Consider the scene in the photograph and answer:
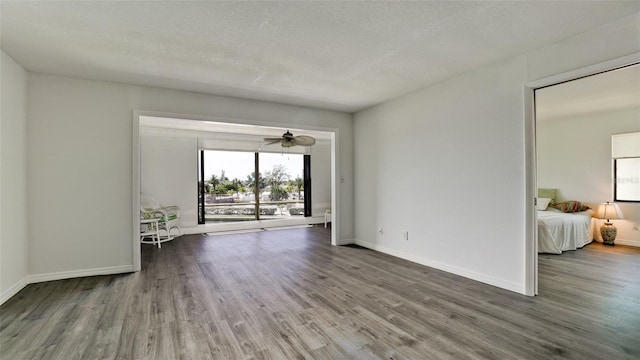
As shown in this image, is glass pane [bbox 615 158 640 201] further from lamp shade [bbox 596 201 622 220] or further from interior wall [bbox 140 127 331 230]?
interior wall [bbox 140 127 331 230]

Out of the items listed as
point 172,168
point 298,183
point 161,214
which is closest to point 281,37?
point 161,214

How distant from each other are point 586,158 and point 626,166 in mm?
588

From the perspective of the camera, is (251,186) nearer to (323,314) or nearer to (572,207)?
(323,314)

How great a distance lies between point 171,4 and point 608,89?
5702mm

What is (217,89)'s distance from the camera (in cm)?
418

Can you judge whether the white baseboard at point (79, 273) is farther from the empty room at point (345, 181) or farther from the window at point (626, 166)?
the window at point (626, 166)

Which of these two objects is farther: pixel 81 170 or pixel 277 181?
pixel 277 181

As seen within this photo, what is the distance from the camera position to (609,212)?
5.40 metres

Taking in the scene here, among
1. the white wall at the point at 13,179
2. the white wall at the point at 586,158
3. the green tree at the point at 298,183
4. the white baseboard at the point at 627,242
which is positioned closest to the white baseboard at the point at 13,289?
the white wall at the point at 13,179

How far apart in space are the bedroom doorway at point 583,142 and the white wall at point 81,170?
5664 mm

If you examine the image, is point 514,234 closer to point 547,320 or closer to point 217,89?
point 547,320

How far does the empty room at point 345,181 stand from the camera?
7.46ft

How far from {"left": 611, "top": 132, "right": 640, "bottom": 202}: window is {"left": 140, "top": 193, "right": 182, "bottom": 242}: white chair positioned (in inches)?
340

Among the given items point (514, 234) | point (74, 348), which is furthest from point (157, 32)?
point (514, 234)
